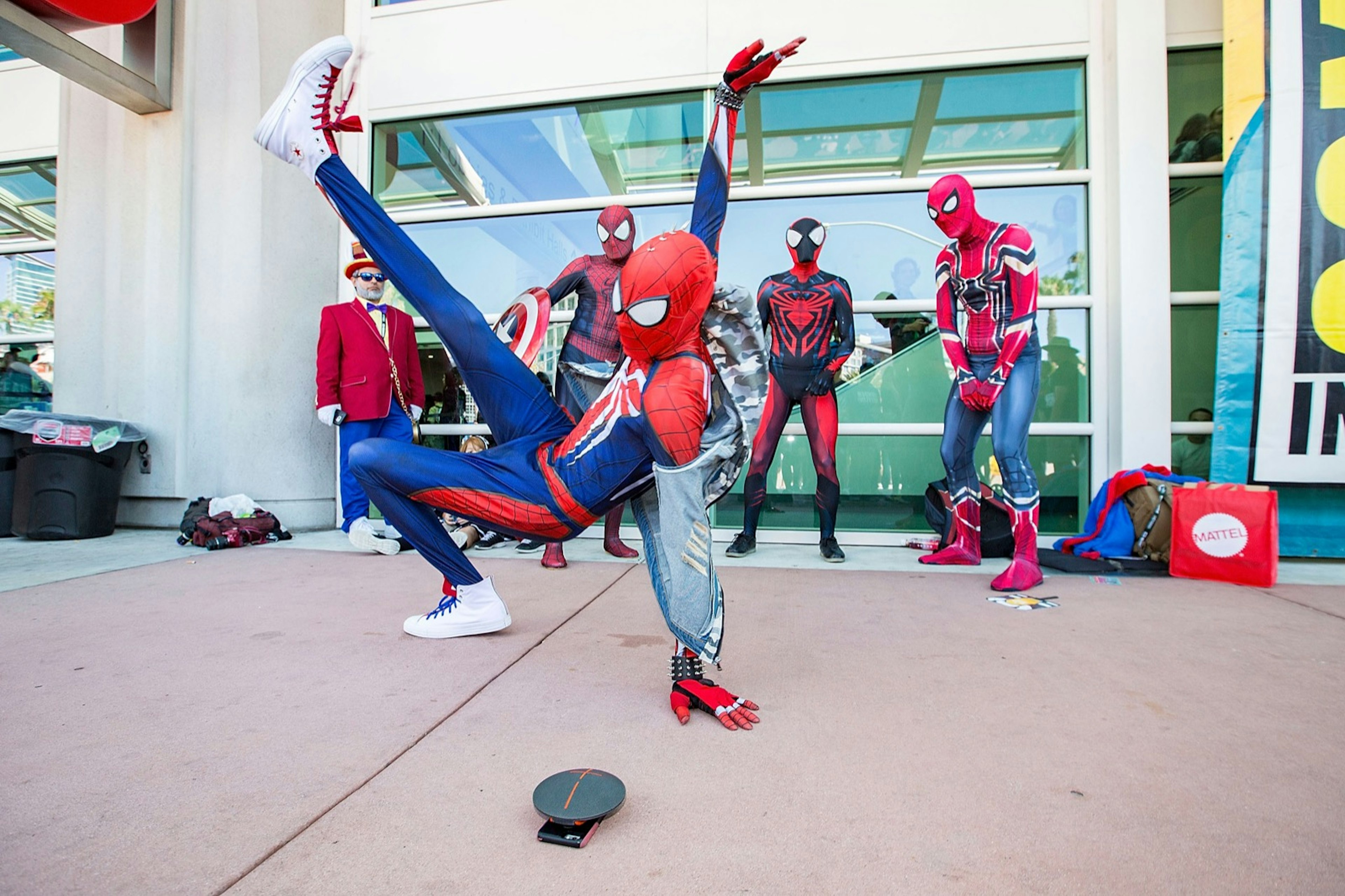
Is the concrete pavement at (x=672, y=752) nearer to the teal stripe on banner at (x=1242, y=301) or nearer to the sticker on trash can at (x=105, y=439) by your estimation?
the teal stripe on banner at (x=1242, y=301)

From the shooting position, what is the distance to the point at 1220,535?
3270 mm

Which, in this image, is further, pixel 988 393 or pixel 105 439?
pixel 105 439

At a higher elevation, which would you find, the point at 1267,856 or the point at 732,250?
the point at 732,250

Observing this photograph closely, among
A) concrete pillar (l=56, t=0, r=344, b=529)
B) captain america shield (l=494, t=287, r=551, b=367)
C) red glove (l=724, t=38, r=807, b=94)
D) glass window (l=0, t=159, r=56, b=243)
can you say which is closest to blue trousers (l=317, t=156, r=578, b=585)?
captain america shield (l=494, t=287, r=551, b=367)

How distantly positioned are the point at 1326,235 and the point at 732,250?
11.2 ft

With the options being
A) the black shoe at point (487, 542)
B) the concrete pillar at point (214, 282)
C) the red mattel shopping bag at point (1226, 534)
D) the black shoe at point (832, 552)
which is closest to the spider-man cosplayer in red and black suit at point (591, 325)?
the black shoe at point (487, 542)

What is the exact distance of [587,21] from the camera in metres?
5.03

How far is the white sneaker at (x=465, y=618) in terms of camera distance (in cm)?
229

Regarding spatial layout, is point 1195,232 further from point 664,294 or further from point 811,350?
point 664,294

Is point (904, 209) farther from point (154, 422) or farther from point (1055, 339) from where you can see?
point (154, 422)

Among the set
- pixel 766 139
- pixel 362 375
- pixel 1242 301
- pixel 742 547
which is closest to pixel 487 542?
pixel 362 375

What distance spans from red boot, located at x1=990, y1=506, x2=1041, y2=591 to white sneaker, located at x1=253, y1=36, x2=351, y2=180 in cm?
313

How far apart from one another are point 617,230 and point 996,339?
201cm

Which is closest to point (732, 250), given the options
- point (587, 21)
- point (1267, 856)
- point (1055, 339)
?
point (587, 21)
